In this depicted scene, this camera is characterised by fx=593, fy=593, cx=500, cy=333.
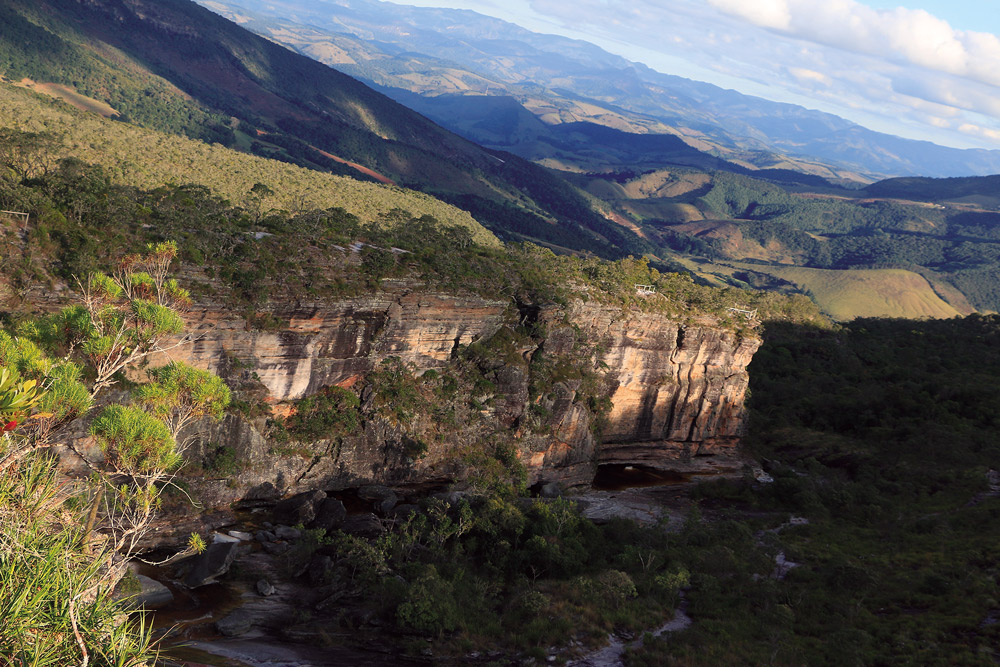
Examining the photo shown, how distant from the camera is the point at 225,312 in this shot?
124 feet

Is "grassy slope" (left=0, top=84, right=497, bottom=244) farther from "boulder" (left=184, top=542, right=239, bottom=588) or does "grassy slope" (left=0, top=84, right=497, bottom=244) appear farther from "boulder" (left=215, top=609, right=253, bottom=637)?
"boulder" (left=215, top=609, right=253, bottom=637)

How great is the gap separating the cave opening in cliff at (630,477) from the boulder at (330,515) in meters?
26.4

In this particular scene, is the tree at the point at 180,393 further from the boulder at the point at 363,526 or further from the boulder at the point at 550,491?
the boulder at the point at 550,491

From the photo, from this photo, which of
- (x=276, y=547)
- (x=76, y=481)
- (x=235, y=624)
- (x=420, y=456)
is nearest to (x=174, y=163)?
(x=420, y=456)

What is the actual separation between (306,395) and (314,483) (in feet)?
20.6

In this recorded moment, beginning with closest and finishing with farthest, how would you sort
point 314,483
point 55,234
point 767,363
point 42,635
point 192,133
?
point 42,635
point 55,234
point 314,483
point 767,363
point 192,133

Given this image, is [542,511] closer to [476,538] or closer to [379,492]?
[476,538]

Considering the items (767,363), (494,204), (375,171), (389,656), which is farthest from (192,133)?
(389,656)

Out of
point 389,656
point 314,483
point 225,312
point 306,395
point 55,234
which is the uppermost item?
point 55,234

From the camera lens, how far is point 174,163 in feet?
254

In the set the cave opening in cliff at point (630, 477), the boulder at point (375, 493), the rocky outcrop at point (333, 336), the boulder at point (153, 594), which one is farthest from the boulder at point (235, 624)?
the cave opening in cliff at point (630, 477)

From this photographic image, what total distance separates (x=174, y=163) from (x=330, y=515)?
61209mm

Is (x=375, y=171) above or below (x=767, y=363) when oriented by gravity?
above

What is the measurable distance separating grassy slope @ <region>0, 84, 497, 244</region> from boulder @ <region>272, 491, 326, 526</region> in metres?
38.6
